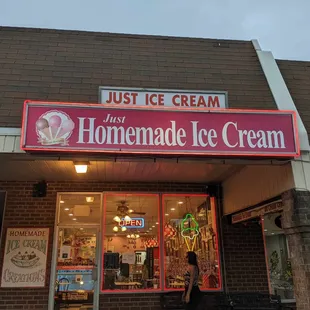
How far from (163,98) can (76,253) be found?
3953mm

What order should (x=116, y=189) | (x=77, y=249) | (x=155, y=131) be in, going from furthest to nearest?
(x=116, y=189) < (x=77, y=249) < (x=155, y=131)

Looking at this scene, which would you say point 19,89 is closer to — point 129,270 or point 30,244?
point 30,244

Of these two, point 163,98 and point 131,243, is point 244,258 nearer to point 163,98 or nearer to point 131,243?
point 131,243

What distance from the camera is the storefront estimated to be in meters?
4.91

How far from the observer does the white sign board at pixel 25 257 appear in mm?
7039

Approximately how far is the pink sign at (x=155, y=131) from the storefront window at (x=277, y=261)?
10.1ft

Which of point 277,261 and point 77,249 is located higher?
point 77,249

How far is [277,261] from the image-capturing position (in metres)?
7.83

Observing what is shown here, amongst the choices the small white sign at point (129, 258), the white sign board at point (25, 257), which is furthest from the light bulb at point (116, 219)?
the white sign board at point (25, 257)

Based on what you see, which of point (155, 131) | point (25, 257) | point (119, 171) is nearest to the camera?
point (155, 131)

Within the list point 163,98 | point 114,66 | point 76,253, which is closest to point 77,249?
point 76,253

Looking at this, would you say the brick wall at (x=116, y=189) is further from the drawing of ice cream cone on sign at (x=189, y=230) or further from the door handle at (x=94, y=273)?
the drawing of ice cream cone on sign at (x=189, y=230)

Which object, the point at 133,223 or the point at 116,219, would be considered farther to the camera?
the point at 133,223

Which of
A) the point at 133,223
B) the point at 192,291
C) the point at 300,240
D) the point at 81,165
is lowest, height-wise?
the point at 192,291
